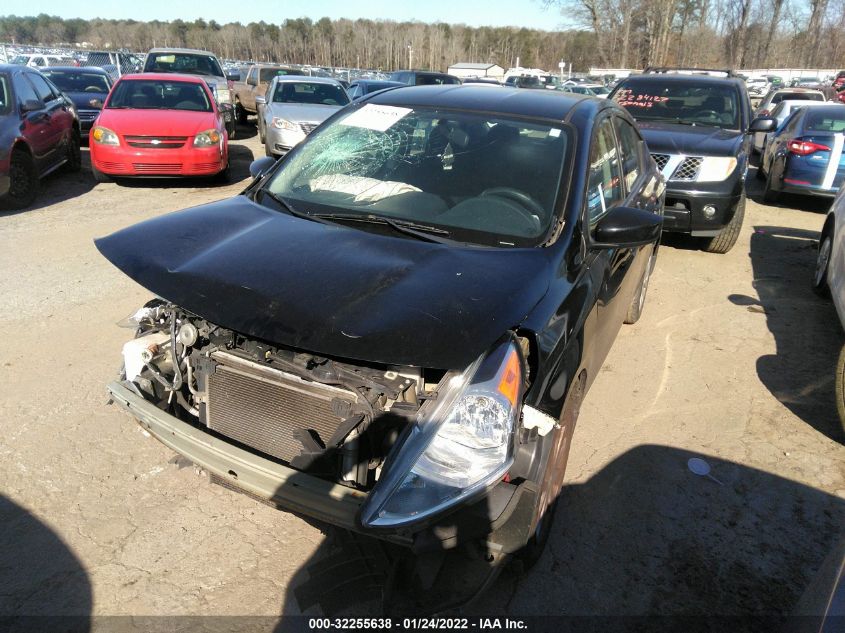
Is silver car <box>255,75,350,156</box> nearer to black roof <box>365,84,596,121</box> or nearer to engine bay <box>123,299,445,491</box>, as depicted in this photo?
black roof <box>365,84,596,121</box>

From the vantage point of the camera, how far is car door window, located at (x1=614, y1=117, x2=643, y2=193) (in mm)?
4082

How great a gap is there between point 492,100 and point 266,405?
2171mm

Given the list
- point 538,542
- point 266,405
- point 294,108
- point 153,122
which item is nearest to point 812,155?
point 294,108

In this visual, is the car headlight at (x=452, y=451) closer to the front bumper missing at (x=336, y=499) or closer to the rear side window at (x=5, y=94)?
the front bumper missing at (x=336, y=499)

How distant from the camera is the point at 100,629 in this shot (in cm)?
236

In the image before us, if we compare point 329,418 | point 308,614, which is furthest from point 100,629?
point 329,418

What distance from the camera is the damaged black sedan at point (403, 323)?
2113mm

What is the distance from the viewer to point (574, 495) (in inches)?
126

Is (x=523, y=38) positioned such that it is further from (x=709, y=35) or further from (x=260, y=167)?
(x=260, y=167)

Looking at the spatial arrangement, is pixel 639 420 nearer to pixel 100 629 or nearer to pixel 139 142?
pixel 100 629

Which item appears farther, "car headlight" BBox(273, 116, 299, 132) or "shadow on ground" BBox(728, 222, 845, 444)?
"car headlight" BBox(273, 116, 299, 132)

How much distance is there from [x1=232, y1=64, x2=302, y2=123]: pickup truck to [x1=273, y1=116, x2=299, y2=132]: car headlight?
6.57 metres

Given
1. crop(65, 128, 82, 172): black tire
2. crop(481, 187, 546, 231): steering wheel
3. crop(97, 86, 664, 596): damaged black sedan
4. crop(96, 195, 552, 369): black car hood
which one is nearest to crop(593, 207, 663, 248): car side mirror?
crop(97, 86, 664, 596): damaged black sedan

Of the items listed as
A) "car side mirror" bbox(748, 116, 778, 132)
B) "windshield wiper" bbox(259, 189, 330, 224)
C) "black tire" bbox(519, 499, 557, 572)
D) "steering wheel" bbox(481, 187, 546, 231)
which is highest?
"steering wheel" bbox(481, 187, 546, 231)
